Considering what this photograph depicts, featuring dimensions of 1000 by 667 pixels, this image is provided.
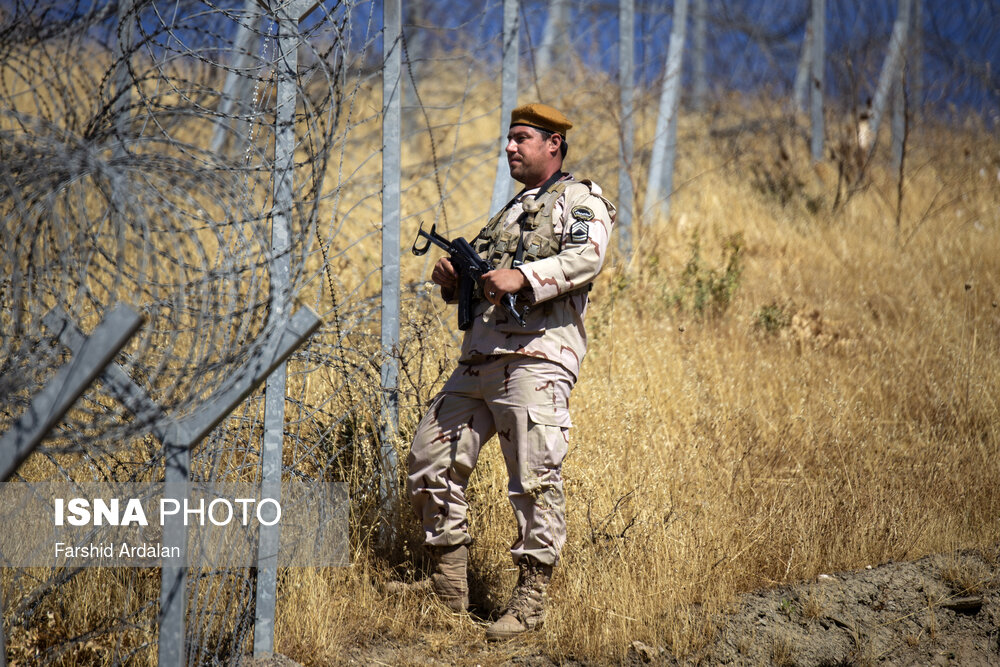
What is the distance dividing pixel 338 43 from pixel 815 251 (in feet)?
17.3

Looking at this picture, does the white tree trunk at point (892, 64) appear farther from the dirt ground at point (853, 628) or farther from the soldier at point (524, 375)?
the soldier at point (524, 375)

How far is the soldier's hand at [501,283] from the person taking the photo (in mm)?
2941

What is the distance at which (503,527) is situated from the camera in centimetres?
378

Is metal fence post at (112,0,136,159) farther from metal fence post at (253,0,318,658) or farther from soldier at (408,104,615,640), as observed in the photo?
soldier at (408,104,615,640)

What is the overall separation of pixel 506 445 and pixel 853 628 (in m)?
1.61

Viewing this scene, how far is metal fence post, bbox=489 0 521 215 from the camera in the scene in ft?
14.0

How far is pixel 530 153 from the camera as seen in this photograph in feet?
10.7

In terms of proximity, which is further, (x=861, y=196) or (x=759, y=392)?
(x=861, y=196)

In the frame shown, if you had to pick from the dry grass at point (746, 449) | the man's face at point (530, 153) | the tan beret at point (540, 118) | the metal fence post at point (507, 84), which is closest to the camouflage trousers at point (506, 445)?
the dry grass at point (746, 449)

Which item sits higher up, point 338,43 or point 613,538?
point 338,43

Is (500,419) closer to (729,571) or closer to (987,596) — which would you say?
(729,571)

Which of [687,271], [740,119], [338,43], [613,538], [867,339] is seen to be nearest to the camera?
[338,43]

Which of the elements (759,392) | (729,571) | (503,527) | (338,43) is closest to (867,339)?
(759,392)

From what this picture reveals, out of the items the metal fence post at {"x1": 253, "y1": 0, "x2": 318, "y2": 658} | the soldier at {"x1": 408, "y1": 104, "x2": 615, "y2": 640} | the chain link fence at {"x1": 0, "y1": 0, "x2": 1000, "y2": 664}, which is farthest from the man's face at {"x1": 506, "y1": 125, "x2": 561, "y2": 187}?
the metal fence post at {"x1": 253, "y1": 0, "x2": 318, "y2": 658}
